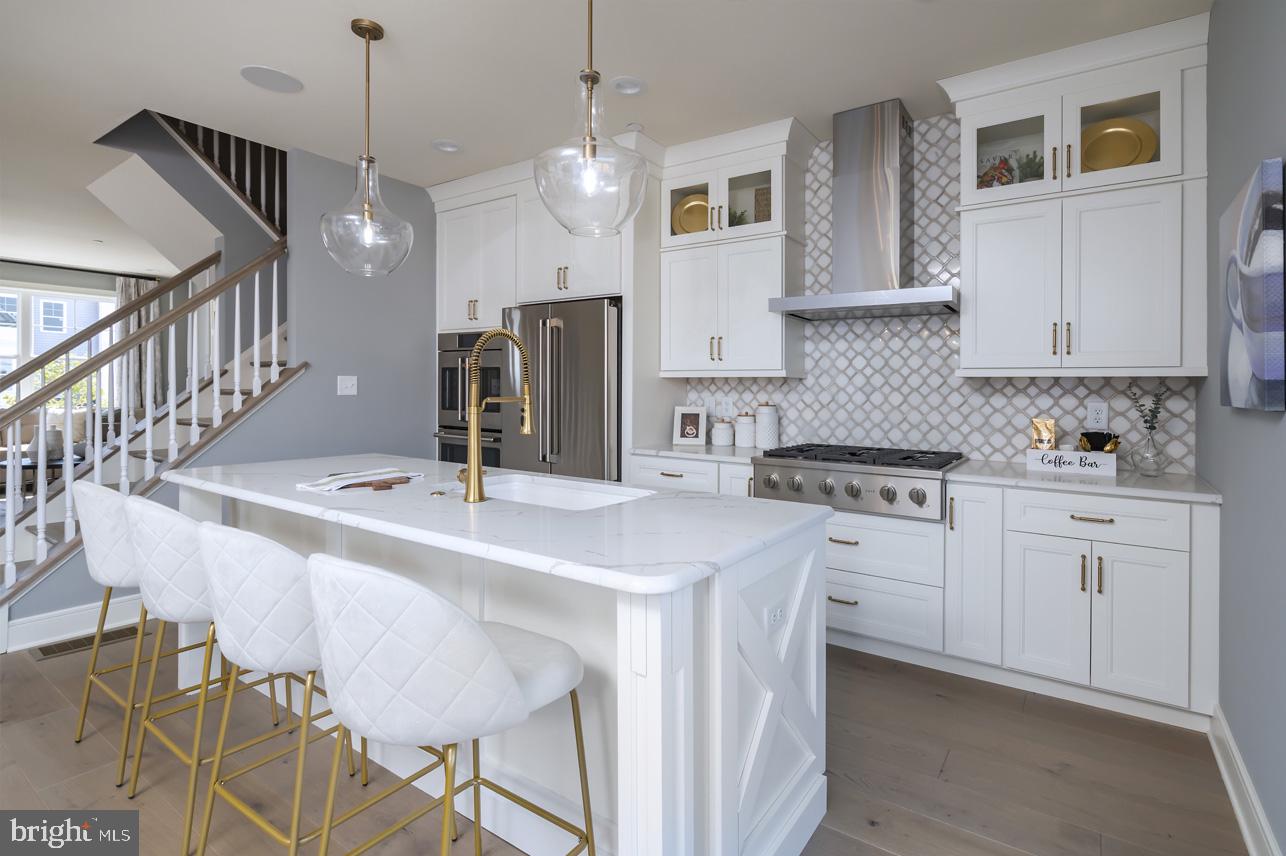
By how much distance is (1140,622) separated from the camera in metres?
2.46

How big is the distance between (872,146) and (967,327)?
99cm

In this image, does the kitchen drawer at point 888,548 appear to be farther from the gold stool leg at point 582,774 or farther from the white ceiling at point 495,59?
the white ceiling at point 495,59

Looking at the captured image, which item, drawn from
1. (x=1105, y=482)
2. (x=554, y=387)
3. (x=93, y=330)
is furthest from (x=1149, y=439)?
(x=93, y=330)

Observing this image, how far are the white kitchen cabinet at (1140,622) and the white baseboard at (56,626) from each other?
411 cm

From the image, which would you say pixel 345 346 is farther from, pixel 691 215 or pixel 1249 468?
pixel 1249 468

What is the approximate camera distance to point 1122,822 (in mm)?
1929

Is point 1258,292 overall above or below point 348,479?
above

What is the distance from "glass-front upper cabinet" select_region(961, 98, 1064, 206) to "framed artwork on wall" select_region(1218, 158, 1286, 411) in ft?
3.15

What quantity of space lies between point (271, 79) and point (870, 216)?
9.23 feet

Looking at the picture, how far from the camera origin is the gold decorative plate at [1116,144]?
2.67 m

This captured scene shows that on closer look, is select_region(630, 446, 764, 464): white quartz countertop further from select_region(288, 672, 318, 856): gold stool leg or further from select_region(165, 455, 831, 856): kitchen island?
select_region(288, 672, 318, 856): gold stool leg

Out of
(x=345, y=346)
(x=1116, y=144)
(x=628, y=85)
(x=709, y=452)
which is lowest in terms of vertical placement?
(x=709, y=452)

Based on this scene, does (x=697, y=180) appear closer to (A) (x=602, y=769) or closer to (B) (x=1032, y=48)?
(B) (x=1032, y=48)

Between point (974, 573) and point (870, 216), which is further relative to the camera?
point (870, 216)
